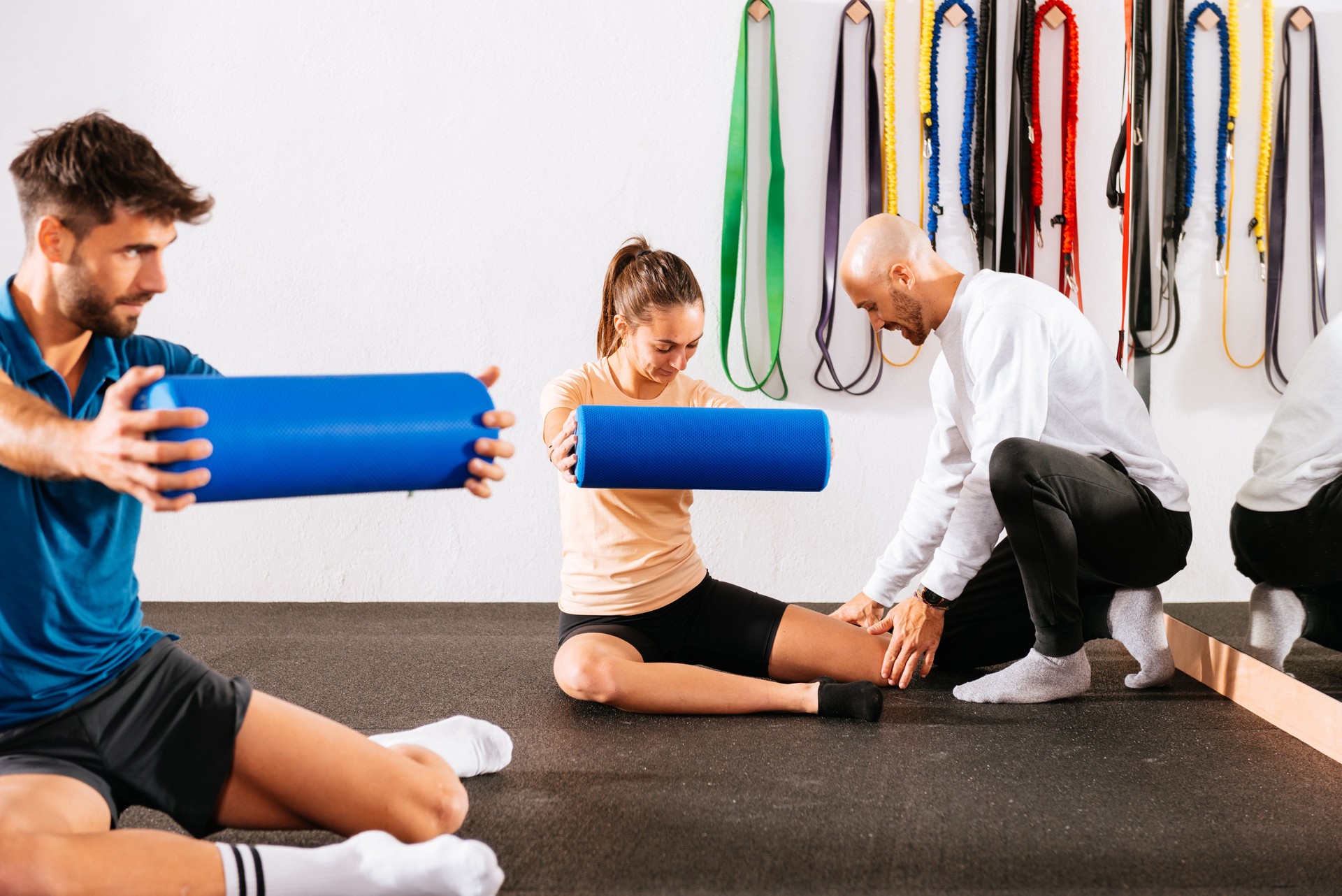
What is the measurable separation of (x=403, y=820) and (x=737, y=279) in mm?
2039

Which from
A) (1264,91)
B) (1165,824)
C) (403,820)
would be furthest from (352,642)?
(1264,91)

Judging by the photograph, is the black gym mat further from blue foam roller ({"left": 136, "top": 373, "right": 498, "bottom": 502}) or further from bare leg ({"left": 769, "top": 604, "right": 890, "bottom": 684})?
blue foam roller ({"left": 136, "top": 373, "right": 498, "bottom": 502})

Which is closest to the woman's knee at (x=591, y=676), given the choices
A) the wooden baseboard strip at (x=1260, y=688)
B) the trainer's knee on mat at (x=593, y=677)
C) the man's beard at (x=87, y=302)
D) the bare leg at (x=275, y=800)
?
the trainer's knee on mat at (x=593, y=677)

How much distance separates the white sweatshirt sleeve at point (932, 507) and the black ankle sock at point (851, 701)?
382 mm

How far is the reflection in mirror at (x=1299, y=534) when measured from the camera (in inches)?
63.8

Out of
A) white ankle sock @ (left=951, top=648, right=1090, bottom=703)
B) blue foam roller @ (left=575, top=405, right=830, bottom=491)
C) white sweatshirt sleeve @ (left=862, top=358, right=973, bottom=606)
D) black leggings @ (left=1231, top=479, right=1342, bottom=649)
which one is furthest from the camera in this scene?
white sweatshirt sleeve @ (left=862, top=358, right=973, bottom=606)

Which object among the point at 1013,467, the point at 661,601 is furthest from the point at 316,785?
the point at 1013,467

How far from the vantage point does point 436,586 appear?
2939 mm

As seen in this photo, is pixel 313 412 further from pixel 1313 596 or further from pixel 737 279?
pixel 737 279

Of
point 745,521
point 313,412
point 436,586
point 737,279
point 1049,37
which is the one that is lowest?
point 436,586

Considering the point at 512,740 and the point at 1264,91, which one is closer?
the point at 512,740

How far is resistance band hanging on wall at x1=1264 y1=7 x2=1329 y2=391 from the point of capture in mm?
1713

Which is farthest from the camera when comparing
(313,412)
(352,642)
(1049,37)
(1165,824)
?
(1049,37)

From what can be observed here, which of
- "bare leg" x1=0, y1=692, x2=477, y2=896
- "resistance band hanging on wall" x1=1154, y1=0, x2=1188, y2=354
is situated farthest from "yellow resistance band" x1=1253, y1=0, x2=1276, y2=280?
"bare leg" x1=0, y1=692, x2=477, y2=896
